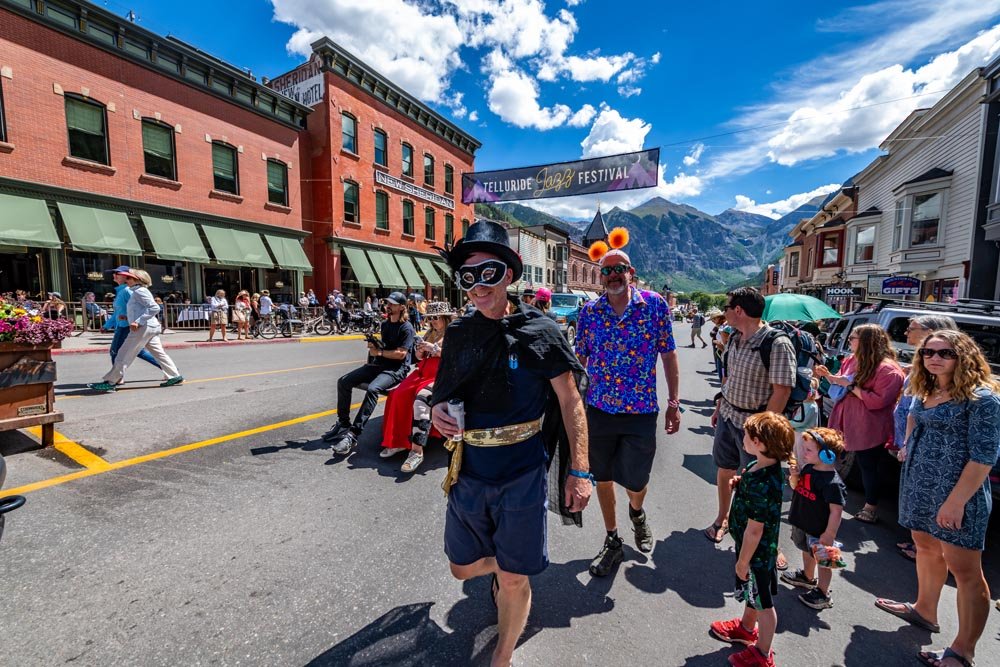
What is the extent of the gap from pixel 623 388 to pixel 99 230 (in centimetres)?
1865

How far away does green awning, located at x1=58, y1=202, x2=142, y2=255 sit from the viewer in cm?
1380

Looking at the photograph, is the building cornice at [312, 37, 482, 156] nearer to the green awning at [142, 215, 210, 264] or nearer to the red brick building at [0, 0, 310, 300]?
the red brick building at [0, 0, 310, 300]

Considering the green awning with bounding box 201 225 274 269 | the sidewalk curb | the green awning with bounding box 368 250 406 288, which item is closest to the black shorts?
the sidewalk curb

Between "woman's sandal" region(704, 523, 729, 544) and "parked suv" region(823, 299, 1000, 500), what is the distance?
1.70m

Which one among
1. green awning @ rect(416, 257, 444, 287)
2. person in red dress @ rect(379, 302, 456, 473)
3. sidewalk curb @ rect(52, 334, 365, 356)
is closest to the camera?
person in red dress @ rect(379, 302, 456, 473)

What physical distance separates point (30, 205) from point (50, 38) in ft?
17.5

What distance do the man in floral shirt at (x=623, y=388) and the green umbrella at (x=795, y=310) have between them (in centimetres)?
506

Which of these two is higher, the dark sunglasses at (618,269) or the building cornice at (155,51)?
the building cornice at (155,51)

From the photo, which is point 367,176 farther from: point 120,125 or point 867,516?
point 867,516

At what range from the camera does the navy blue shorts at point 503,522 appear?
74.1 inches

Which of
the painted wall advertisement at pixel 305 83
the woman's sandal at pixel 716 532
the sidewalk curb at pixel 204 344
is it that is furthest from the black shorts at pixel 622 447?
the painted wall advertisement at pixel 305 83

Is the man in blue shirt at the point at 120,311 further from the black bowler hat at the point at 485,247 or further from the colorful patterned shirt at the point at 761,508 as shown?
the colorful patterned shirt at the point at 761,508

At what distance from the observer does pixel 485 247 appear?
197cm

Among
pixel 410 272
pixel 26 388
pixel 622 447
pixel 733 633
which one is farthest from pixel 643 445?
pixel 410 272
